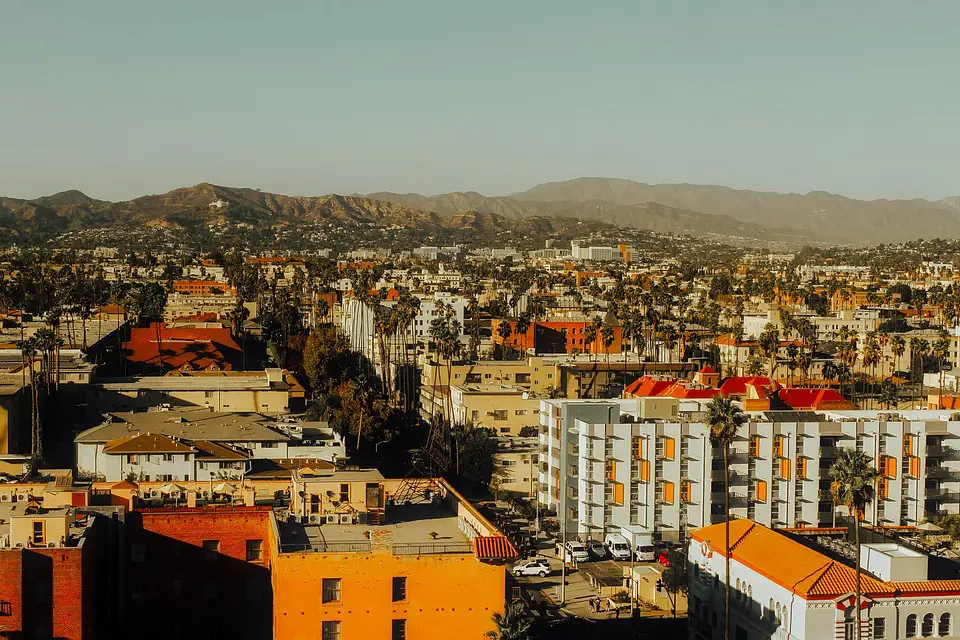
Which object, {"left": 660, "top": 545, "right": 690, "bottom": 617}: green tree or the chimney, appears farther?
{"left": 660, "top": 545, "right": 690, "bottom": 617}: green tree

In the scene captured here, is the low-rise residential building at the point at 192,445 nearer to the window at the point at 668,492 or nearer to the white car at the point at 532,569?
the white car at the point at 532,569

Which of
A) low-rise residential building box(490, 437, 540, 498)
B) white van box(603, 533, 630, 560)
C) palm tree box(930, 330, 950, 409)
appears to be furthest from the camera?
palm tree box(930, 330, 950, 409)

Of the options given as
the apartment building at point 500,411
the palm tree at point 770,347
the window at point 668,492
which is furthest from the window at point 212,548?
the palm tree at point 770,347

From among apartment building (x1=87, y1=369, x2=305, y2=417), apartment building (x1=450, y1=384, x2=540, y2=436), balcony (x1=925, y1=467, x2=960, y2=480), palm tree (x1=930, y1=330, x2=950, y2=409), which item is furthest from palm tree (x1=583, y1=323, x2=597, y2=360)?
balcony (x1=925, y1=467, x2=960, y2=480)

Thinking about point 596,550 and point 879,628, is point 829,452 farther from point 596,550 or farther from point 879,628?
point 879,628

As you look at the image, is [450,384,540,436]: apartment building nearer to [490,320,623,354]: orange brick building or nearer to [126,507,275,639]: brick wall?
[490,320,623,354]: orange brick building

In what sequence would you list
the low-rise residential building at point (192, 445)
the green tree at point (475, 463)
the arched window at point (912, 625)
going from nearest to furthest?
the arched window at point (912, 625) < the low-rise residential building at point (192, 445) < the green tree at point (475, 463)

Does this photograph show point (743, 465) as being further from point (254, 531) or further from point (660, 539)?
point (254, 531)

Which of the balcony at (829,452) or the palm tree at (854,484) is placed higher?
the palm tree at (854,484)
